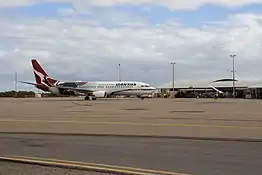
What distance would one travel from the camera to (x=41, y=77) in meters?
84.5

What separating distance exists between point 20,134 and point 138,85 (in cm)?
6286

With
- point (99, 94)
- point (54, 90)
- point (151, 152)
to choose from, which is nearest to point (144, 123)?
point (151, 152)

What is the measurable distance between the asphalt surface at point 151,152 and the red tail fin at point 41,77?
6788 centimetres

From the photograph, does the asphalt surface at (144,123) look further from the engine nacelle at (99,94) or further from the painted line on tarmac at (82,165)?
the engine nacelle at (99,94)

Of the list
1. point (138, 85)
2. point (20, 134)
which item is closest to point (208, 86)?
point (138, 85)

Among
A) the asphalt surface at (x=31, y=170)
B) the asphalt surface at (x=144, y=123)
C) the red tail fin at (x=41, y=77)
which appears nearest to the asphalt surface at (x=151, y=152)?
the asphalt surface at (x=31, y=170)

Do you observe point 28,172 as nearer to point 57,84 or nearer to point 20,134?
point 20,134

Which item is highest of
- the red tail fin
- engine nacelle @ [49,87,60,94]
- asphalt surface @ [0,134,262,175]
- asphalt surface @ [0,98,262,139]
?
the red tail fin

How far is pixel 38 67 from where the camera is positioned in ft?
281

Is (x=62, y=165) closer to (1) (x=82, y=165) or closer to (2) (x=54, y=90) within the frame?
(1) (x=82, y=165)

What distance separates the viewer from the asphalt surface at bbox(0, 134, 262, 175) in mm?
9686

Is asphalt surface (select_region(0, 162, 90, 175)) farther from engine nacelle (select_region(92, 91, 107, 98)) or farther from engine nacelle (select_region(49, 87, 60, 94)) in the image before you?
engine nacelle (select_region(49, 87, 60, 94))

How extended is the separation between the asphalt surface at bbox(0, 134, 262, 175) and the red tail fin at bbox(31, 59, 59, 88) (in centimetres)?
6788

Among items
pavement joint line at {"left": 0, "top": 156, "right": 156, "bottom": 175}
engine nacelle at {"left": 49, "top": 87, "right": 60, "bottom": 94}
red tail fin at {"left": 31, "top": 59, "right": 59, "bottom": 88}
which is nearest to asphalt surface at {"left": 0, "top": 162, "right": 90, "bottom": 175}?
pavement joint line at {"left": 0, "top": 156, "right": 156, "bottom": 175}
